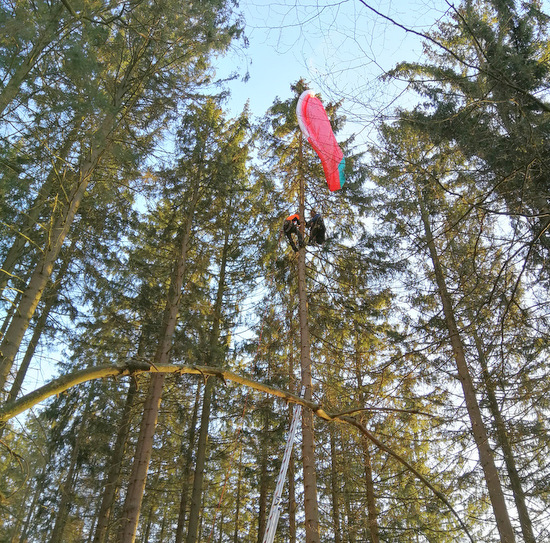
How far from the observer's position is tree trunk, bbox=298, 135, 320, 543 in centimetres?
663

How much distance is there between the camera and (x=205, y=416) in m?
10.8

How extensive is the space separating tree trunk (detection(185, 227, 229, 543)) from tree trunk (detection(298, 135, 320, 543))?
8.33 feet

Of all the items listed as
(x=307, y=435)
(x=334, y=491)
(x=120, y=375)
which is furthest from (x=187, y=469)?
(x=120, y=375)

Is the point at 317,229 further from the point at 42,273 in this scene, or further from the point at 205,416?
the point at 205,416

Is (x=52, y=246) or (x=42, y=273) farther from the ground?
(x=52, y=246)

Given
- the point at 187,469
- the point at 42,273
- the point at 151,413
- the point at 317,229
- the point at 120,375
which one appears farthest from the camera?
the point at 187,469

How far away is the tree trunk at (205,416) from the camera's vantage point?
31.6ft

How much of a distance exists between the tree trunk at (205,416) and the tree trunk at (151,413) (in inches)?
55.7

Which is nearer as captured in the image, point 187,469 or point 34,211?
point 34,211

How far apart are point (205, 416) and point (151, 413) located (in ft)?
10.5

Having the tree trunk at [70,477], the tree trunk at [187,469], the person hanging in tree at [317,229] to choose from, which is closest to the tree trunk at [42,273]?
the person hanging in tree at [317,229]

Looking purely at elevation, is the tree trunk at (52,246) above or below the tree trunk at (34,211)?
below

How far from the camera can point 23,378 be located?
10531mm

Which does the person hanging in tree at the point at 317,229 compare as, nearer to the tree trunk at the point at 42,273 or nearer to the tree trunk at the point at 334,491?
the tree trunk at the point at 42,273
